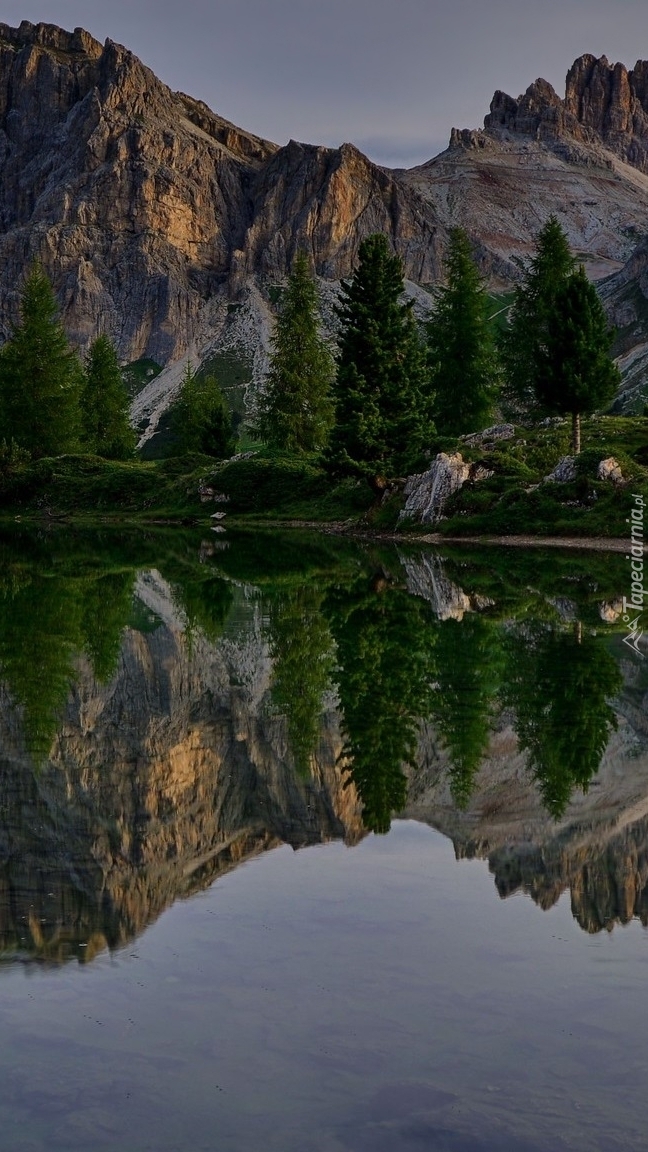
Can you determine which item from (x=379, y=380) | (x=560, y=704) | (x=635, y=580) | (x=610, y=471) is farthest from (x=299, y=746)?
(x=379, y=380)

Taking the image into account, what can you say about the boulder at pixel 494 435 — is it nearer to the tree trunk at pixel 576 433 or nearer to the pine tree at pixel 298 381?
the tree trunk at pixel 576 433

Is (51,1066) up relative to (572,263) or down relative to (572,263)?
down

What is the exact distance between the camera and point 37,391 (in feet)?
276

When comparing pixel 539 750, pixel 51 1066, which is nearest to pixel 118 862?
pixel 51 1066

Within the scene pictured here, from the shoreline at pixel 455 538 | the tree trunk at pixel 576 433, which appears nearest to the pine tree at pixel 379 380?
the shoreline at pixel 455 538

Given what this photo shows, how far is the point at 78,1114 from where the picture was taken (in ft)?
16.4

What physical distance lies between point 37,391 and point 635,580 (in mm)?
64955

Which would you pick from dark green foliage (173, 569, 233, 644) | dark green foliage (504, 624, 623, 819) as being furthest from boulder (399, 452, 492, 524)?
dark green foliage (504, 624, 623, 819)

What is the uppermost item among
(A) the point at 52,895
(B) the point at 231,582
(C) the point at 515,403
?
(C) the point at 515,403

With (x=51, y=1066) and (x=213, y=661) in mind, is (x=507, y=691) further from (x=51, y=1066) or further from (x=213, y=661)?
(x=51, y=1066)

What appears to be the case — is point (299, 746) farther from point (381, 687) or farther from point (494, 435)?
point (494, 435)

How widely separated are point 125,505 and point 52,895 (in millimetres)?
67158

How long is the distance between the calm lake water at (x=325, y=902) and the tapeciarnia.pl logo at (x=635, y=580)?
1.94 meters

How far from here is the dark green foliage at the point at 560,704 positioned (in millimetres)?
10703
